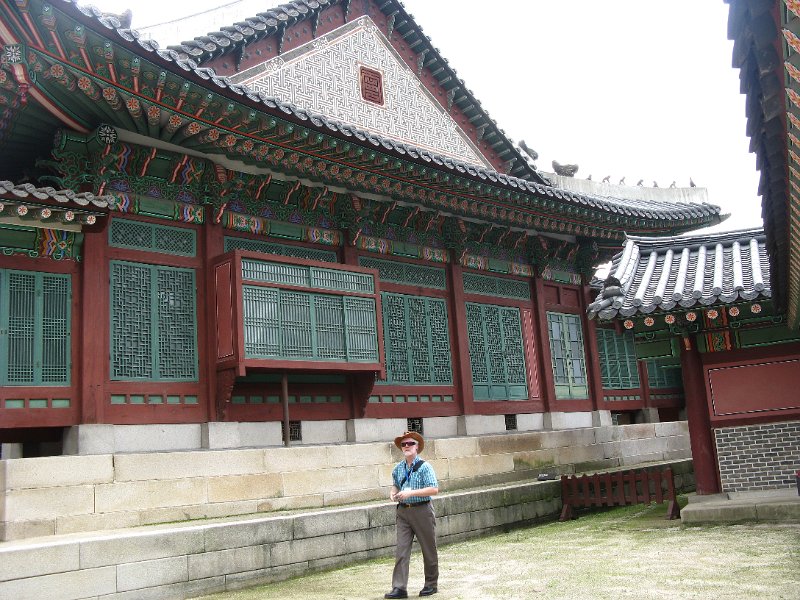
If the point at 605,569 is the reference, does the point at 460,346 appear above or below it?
above

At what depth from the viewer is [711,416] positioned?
11656 millimetres

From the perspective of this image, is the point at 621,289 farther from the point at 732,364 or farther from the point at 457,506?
the point at 457,506

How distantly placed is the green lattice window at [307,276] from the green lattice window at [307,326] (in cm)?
15

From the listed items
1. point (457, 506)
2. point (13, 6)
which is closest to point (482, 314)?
point (457, 506)

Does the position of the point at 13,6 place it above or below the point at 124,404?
above

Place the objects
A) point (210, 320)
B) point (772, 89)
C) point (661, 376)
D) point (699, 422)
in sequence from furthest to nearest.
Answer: point (661, 376) → point (699, 422) → point (210, 320) → point (772, 89)

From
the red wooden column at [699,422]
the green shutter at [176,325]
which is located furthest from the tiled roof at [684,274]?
the green shutter at [176,325]

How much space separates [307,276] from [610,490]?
5.93 metres

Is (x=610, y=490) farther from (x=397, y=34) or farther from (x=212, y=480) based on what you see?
(x=397, y=34)

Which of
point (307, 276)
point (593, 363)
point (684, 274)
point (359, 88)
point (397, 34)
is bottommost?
point (593, 363)

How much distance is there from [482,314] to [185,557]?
8787 millimetres

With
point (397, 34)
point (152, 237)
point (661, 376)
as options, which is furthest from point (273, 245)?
point (661, 376)

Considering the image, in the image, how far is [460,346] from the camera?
585 inches

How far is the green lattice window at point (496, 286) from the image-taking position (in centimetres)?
1577
